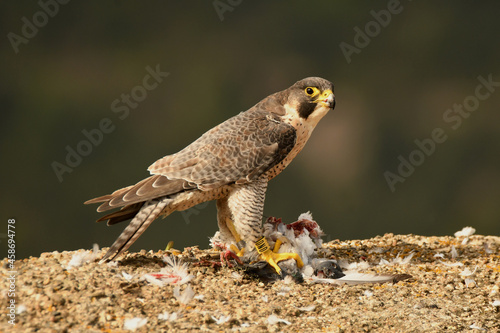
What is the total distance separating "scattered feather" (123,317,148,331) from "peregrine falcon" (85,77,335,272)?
0.62 meters

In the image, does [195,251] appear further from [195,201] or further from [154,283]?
[154,283]

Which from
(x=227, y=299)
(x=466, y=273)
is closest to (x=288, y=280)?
(x=227, y=299)

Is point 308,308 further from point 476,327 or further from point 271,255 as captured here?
point 476,327

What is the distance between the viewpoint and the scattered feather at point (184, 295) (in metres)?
2.89

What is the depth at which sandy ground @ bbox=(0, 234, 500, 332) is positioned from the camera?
2.63 m

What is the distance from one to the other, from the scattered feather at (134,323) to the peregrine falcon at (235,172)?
0.62 meters

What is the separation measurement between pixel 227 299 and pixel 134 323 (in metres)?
0.58

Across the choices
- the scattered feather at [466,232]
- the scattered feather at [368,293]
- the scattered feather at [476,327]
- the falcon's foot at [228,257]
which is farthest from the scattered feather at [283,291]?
the scattered feather at [466,232]

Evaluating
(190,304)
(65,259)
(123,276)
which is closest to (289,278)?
(190,304)

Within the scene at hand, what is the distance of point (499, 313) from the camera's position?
3072mm

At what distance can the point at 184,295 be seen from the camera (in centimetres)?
291

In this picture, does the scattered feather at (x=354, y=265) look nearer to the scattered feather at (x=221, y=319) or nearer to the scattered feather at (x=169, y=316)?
the scattered feather at (x=221, y=319)

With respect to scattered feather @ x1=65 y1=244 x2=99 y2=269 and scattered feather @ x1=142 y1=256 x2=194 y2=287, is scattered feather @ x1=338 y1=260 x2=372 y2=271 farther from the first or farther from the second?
scattered feather @ x1=65 y1=244 x2=99 y2=269

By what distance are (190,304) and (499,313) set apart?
5.29ft
